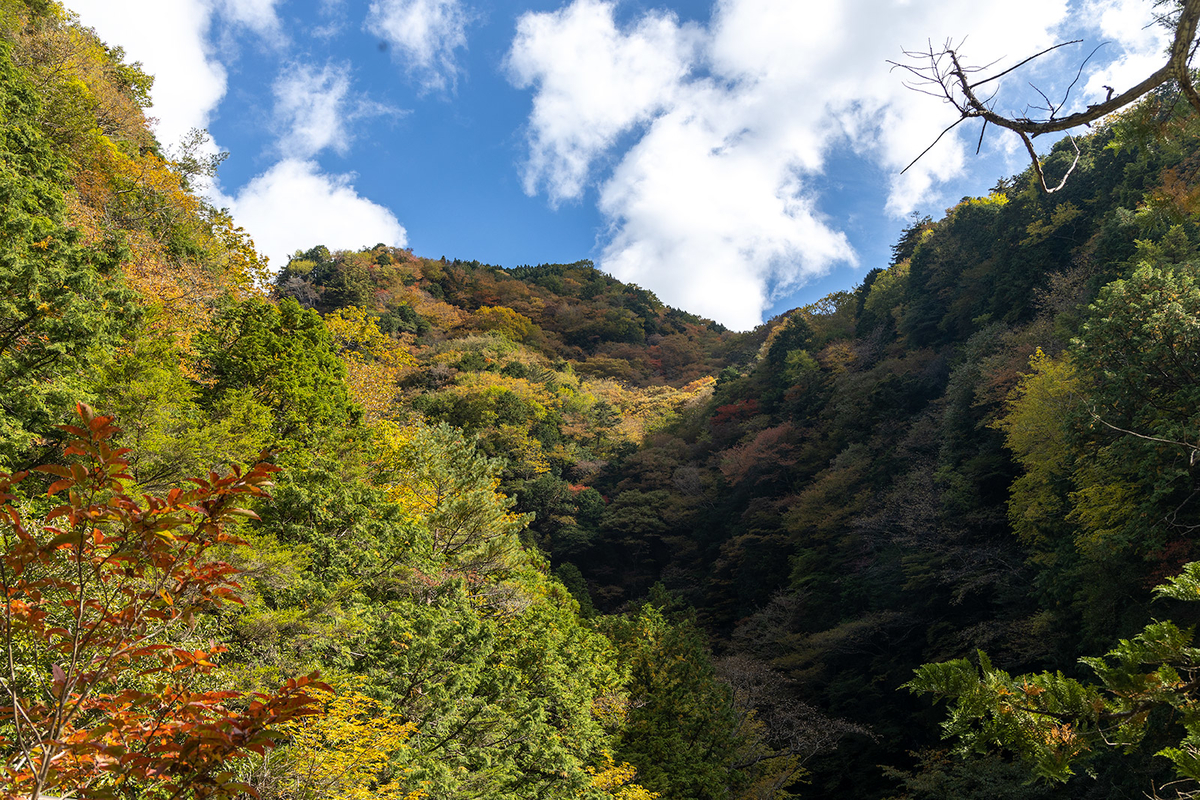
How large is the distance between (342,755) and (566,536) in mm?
20119

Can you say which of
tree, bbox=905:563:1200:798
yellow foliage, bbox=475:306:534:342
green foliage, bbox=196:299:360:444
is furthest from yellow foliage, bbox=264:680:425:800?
yellow foliage, bbox=475:306:534:342

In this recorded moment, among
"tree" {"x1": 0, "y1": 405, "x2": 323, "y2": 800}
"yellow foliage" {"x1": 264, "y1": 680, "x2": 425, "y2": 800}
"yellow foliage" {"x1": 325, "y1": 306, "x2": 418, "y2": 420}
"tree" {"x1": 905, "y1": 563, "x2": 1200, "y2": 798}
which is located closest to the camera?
"tree" {"x1": 0, "y1": 405, "x2": 323, "y2": 800}

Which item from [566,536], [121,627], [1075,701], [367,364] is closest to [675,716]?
[1075,701]

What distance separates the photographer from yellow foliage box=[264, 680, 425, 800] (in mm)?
6777

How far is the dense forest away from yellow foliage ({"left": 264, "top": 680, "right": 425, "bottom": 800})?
2.3 inches

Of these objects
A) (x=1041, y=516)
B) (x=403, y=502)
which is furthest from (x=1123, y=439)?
(x=403, y=502)

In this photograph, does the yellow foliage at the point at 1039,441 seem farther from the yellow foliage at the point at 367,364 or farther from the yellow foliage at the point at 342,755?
the yellow foliage at the point at 367,364

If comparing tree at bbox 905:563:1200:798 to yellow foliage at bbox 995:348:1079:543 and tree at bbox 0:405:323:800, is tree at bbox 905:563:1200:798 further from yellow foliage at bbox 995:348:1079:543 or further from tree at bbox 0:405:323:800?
yellow foliage at bbox 995:348:1079:543

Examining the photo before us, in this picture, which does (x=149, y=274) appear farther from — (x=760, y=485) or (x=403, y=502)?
(x=760, y=485)

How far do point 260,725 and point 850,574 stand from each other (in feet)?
67.5

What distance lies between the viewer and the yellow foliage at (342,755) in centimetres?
678

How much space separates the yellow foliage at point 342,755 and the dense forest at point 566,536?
6 cm

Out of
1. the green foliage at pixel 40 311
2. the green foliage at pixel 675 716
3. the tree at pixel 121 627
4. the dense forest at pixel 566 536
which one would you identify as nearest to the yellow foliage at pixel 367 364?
the dense forest at pixel 566 536

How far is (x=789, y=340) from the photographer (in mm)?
31641
